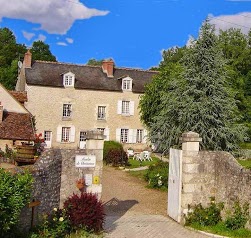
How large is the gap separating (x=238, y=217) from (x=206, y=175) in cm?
152

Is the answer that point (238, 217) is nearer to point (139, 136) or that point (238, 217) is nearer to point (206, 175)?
point (206, 175)

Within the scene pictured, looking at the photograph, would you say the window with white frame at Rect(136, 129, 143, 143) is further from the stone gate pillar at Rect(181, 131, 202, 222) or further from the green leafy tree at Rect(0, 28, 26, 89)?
the stone gate pillar at Rect(181, 131, 202, 222)

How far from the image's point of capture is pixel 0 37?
64062 mm

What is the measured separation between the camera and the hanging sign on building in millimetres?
9891

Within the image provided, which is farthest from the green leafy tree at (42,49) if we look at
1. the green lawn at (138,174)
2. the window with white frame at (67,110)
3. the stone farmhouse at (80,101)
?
the green lawn at (138,174)

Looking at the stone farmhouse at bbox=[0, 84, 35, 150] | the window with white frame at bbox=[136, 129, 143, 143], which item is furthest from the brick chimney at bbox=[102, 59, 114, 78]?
the stone farmhouse at bbox=[0, 84, 35, 150]

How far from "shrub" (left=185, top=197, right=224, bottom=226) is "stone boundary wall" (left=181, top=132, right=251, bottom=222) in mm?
159

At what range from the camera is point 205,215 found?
10828 millimetres

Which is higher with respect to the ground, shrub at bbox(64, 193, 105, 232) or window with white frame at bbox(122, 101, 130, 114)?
window with white frame at bbox(122, 101, 130, 114)

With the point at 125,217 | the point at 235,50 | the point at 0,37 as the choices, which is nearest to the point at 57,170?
the point at 125,217

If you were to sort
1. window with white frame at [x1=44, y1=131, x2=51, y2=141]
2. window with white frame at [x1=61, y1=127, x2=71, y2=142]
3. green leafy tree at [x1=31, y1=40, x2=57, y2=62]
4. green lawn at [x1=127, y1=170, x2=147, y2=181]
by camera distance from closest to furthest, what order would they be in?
green lawn at [x1=127, y1=170, x2=147, y2=181], window with white frame at [x1=44, y1=131, x2=51, y2=141], window with white frame at [x1=61, y1=127, x2=71, y2=142], green leafy tree at [x1=31, y1=40, x2=57, y2=62]

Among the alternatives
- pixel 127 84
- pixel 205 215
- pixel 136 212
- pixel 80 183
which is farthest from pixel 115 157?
pixel 80 183

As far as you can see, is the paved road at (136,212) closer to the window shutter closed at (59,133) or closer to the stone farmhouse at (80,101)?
the window shutter closed at (59,133)

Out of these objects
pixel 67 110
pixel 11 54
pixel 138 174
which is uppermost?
pixel 11 54
